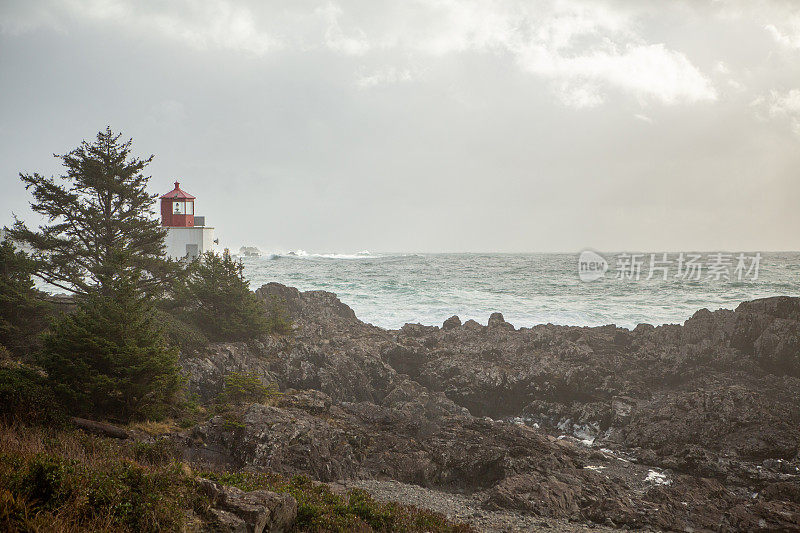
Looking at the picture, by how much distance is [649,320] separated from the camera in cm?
3575

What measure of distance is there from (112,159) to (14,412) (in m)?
14.5

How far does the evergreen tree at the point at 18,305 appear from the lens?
693 inches

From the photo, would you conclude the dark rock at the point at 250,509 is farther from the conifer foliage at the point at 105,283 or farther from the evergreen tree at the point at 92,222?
the evergreen tree at the point at 92,222

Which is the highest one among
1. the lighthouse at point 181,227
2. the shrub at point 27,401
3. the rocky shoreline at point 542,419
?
the lighthouse at point 181,227

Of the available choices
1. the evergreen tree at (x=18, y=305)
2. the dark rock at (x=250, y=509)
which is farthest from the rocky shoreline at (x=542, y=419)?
the evergreen tree at (x=18, y=305)

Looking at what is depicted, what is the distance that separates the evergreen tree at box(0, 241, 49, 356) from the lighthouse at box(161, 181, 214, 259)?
583 inches

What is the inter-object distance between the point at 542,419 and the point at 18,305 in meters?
22.5

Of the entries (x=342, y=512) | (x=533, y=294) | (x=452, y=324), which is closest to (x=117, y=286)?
(x=342, y=512)

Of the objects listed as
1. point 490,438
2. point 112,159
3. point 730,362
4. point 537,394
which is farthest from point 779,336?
point 112,159

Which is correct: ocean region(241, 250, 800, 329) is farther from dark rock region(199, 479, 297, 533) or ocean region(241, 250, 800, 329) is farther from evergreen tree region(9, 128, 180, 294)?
dark rock region(199, 479, 297, 533)

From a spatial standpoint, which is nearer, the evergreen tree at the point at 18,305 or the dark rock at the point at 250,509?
the dark rock at the point at 250,509

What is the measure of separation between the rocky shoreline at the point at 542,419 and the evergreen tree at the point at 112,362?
1.82 meters

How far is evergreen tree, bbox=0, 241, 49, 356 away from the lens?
1759cm

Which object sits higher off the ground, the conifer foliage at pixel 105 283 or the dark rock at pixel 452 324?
the conifer foliage at pixel 105 283
